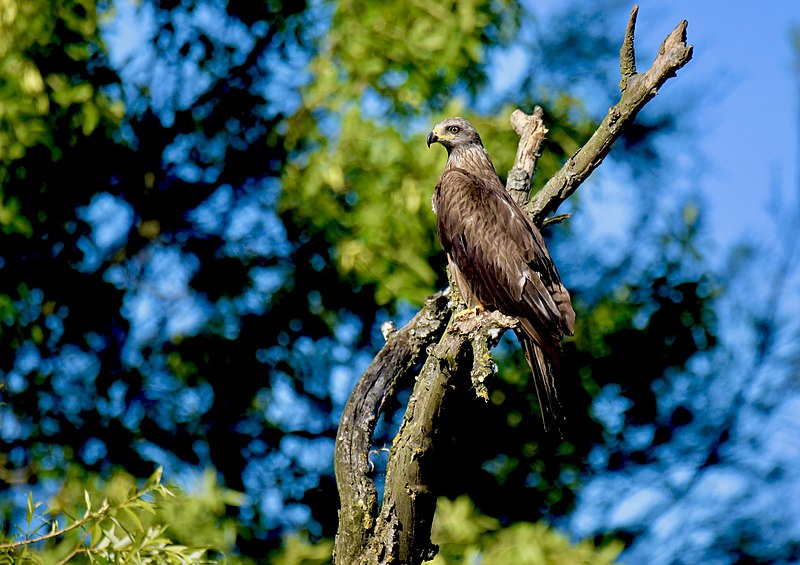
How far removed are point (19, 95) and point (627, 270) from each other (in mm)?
4983

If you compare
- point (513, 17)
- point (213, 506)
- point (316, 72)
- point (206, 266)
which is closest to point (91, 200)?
point (206, 266)

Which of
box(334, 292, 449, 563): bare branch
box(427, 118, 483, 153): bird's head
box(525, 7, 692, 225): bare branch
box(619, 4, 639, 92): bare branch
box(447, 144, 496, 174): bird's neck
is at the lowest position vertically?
box(334, 292, 449, 563): bare branch

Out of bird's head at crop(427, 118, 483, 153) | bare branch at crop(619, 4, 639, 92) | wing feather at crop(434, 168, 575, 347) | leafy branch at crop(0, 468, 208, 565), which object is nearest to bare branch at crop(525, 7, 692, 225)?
bare branch at crop(619, 4, 639, 92)

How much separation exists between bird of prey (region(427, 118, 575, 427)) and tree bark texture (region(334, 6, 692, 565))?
0.19 meters

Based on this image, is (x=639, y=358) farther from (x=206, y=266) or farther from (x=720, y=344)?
(x=206, y=266)

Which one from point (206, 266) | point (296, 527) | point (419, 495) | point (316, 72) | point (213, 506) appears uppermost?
point (316, 72)

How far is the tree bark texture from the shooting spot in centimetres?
397

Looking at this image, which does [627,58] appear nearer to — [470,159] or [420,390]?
[470,159]

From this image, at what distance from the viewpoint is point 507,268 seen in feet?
16.4

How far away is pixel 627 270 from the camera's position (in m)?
8.51

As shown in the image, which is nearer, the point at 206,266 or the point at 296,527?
the point at 296,527

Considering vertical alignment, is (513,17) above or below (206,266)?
above

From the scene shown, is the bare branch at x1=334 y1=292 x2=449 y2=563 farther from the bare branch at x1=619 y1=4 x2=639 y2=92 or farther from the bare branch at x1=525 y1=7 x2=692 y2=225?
the bare branch at x1=619 y1=4 x2=639 y2=92

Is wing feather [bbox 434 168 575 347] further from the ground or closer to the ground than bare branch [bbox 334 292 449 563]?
further from the ground
